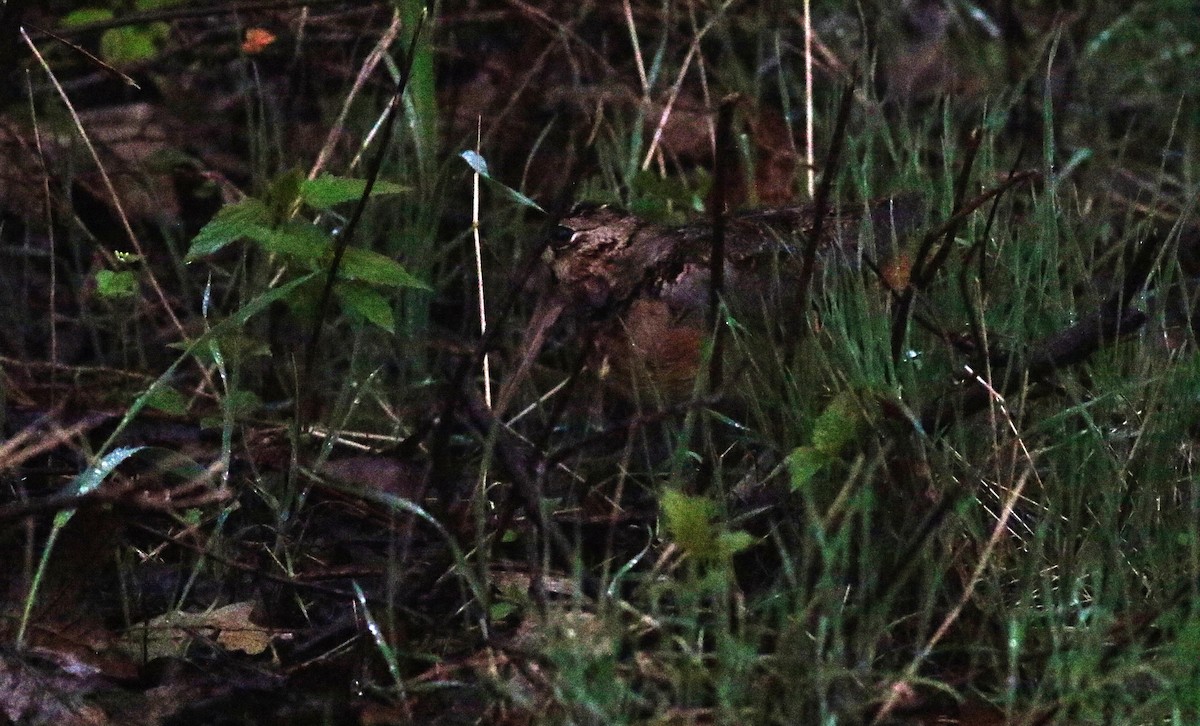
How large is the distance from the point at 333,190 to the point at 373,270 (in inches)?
5.4

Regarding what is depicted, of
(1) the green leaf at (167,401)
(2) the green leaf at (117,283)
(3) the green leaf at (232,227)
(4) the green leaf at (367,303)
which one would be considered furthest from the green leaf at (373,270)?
(2) the green leaf at (117,283)

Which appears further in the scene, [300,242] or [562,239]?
[562,239]

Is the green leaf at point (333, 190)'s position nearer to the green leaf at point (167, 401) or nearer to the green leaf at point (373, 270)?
the green leaf at point (373, 270)

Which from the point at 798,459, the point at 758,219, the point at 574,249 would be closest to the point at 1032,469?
the point at 798,459

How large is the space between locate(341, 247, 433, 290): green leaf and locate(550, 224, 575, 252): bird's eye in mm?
385

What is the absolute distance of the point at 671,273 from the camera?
2.35 m

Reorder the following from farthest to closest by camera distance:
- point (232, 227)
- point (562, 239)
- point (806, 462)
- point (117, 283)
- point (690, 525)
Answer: point (562, 239), point (117, 283), point (232, 227), point (806, 462), point (690, 525)

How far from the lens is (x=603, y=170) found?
2.92 meters

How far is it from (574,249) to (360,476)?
1.87 feet

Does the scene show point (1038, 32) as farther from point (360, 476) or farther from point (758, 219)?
point (360, 476)

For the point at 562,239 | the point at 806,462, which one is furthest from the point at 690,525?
the point at 562,239

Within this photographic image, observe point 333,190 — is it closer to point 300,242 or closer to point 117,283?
point 300,242

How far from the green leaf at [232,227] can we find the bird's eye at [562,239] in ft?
1.70

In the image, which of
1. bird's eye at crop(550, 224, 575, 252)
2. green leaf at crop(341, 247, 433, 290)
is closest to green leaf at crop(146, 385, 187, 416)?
green leaf at crop(341, 247, 433, 290)
